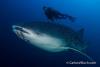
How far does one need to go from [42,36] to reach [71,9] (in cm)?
53

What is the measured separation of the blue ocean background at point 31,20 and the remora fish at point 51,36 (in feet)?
0.58

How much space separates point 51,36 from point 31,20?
38cm

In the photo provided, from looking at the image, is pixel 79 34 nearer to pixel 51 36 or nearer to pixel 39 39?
pixel 51 36

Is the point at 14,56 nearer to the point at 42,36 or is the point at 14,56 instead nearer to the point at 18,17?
the point at 18,17

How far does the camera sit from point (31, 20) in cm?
182

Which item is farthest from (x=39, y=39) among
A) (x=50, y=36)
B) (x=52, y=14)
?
(x=52, y=14)

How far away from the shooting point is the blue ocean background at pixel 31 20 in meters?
1.81

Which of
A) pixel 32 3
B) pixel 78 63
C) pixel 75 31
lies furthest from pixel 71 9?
pixel 78 63

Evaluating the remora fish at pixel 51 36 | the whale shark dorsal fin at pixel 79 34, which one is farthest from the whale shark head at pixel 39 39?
the whale shark dorsal fin at pixel 79 34

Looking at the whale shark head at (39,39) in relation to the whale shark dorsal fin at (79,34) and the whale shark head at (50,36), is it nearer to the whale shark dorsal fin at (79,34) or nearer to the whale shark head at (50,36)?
the whale shark head at (50,36)

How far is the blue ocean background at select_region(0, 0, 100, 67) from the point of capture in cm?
181

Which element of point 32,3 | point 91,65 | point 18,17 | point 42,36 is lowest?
point 91,65

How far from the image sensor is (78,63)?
1.79 meters

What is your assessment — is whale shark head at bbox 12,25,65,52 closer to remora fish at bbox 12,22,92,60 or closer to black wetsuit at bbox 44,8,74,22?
remora fish at bbox 12,22,92,60
